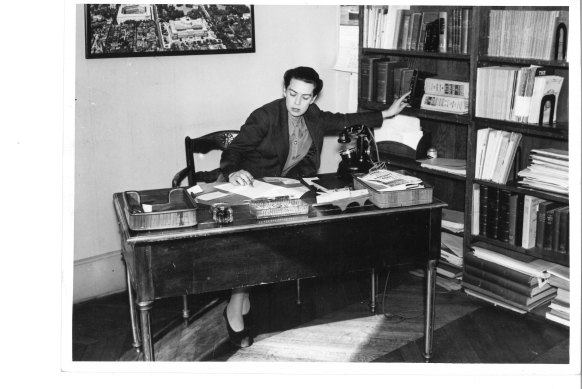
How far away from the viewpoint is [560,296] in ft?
11.3

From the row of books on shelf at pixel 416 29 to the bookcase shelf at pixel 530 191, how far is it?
2.27 feet

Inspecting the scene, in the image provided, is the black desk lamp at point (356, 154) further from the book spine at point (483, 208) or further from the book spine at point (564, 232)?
the book spine at point (564, 232)

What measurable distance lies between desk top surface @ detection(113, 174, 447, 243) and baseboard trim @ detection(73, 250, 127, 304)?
106cm

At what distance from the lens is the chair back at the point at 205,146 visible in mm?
3600

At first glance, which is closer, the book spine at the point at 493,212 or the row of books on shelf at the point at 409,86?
the book spine at the point at 493,212

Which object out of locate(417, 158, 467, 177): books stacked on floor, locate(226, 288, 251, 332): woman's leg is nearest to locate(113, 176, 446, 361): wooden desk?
locate(226, 288, 251, 332): woman's leg

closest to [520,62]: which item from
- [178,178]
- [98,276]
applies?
[178,178]

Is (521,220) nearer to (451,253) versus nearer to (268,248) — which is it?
(451,253)

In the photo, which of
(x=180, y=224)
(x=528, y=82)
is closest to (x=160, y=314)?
(x=180, y=224)

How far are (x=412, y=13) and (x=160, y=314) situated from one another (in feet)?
6.98

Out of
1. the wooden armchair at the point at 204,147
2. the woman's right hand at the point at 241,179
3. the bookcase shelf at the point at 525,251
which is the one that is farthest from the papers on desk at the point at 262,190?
the bookcase shelf at the point at 525,251
